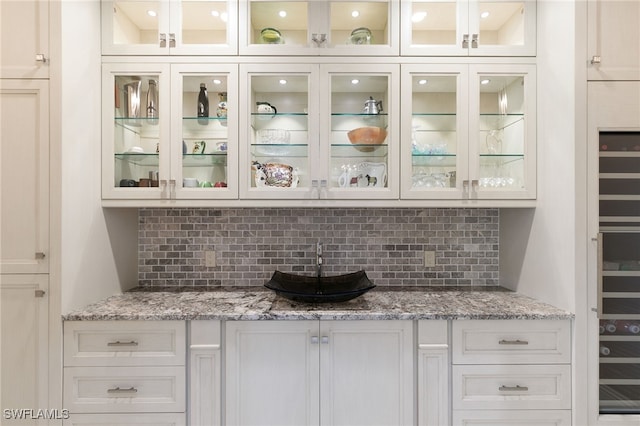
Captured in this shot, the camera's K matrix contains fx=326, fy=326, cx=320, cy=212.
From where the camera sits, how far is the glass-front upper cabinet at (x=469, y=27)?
1844mm

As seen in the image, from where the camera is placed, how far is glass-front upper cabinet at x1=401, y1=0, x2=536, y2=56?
1844 mm

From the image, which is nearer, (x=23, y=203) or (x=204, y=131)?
(x=23, y=203)

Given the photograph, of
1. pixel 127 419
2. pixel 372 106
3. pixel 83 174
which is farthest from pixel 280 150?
pixel 127 419

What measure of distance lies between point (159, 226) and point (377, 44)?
1.81 meters

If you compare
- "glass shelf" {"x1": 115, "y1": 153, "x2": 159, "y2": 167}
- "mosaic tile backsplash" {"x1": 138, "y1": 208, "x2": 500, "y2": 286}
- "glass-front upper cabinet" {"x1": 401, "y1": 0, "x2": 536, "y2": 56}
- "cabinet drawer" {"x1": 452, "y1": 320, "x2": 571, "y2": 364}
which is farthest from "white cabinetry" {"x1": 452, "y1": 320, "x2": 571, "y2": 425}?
"glass shelf" {"x1": 115, "y1": 153, "x2": 159, "y2": 167}

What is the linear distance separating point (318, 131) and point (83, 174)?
1275 millimetres

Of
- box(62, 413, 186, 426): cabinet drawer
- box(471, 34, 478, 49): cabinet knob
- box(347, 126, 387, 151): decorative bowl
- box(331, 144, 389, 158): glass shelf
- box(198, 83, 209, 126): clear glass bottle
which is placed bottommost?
box(62, 413, 186, 426): cabinet drawer

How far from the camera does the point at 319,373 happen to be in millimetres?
1611

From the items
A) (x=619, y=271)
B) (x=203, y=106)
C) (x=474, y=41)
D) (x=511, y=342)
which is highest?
(x=474, y=41)

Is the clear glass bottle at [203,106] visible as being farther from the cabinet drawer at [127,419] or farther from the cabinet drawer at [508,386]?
the cabinet drawer at [508,386]

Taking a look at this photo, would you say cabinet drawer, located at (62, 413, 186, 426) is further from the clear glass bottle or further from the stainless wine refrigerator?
the stainless wine refrigerator

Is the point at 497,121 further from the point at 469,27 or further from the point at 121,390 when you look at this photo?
the point at 121,390

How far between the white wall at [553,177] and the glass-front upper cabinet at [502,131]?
54 mm

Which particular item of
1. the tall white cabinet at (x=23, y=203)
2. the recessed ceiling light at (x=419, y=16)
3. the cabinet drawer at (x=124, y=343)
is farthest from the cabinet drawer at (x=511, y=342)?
the tall white cabinet at (x=23, y=203)
